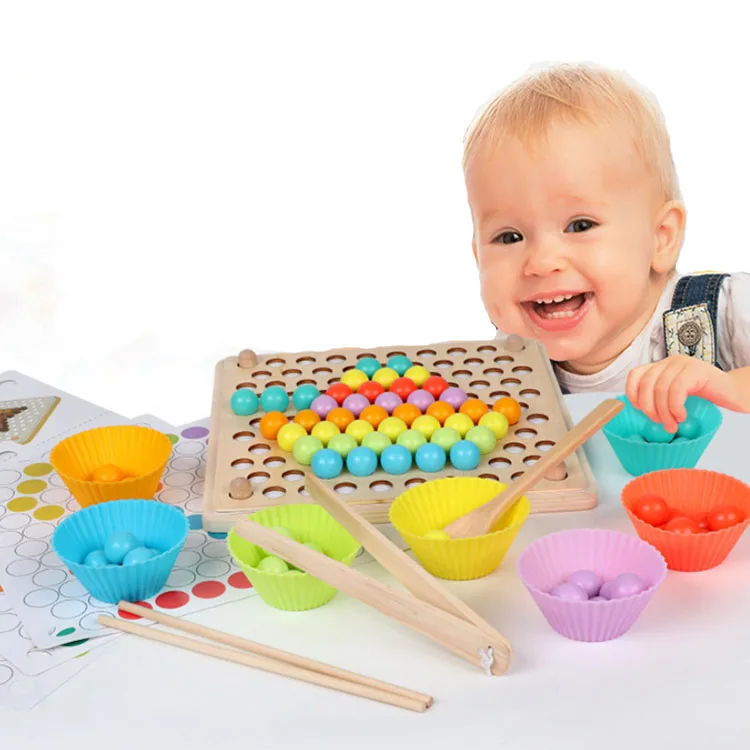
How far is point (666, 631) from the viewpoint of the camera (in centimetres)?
91

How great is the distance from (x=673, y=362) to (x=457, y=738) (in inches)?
20.9

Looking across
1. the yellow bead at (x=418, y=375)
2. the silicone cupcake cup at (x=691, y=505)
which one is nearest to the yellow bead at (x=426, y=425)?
the yellow bead at (x=418, y=375)

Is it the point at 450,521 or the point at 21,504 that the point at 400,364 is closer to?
the point at 450,521

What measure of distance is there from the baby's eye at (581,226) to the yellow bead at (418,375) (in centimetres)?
34

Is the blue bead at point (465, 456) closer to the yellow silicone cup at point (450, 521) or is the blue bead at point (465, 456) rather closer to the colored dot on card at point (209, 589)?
the yellow silicone cup at point (450, 521)

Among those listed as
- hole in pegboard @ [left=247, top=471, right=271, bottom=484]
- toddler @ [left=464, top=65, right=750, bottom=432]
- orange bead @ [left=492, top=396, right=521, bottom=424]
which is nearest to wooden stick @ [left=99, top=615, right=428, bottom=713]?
hole in pegboard @ [left=247, top=471, right=271, bottom=484]

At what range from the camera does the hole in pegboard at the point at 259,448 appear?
1.22 meters

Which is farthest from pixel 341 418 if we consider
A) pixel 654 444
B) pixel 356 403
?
pixel 654 444

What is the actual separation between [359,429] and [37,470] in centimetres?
37

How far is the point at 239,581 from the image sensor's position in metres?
1.02

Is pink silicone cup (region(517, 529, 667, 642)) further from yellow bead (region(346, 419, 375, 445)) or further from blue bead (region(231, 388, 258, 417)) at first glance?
blue bead (region(231, 388, 258, 417))

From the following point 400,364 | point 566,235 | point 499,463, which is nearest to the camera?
point 499,463

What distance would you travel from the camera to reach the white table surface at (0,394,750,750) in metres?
0.80

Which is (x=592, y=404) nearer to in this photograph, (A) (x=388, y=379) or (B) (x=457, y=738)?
(A) (x=388, y=379)
